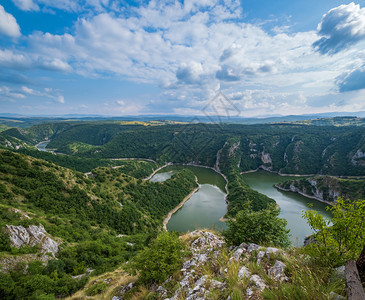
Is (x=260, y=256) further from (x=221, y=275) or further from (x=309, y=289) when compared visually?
(x=309, y=289)

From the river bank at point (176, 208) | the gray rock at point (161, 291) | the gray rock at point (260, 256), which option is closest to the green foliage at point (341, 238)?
the gray rock at point (260, 256)

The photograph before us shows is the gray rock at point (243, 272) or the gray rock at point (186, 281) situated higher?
the gray rock at point (243, 272)

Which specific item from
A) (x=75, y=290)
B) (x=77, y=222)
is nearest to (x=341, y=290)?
(x=75, y=290)

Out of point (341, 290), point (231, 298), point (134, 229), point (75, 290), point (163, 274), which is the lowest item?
point (134, 229)

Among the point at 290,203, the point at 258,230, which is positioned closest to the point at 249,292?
the point at 258,230

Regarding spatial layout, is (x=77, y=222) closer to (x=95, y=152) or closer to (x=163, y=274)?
(x=163, y=274)

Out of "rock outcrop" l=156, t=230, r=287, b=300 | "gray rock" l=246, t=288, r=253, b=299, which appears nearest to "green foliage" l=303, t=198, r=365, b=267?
"rock outcrop" l=156, t=230, r=287, b=300

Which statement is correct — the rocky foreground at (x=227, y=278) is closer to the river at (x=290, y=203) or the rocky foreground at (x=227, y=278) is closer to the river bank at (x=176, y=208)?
the river at (x=290, y=203)
